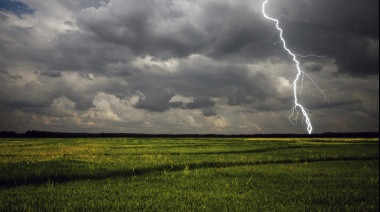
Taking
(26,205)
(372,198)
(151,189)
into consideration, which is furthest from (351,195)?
(26,205)

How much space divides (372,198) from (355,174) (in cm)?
664

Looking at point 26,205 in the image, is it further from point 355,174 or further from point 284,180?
point 355,174

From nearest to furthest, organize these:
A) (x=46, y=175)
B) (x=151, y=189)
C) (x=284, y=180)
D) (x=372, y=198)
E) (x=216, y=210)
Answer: (x=216, y=210) < (x=372, y=198) < (x=151, y=189) < (x=284, y=180) < (x=46, y=175)

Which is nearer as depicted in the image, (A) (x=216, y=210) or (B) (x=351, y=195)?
(A) (x=216, y=210)

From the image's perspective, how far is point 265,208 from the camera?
974 cm

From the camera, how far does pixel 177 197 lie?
440 inches

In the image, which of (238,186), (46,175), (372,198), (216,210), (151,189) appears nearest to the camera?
(216,210)

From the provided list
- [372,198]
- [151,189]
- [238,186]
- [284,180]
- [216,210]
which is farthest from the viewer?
[284,180]

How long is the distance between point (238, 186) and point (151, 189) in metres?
3.94

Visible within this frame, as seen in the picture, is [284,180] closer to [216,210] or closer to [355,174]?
[355,174]

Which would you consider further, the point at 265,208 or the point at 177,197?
the point at 177,197

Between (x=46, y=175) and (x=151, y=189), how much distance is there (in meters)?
7.01

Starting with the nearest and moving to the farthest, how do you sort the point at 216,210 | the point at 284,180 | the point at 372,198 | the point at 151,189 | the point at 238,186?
the point at 216,210 → the point at 372,198 → the point at 151,189 → the point at 238,186 → the point at 284,180

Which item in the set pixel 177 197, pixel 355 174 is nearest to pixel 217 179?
pixel 177 197
